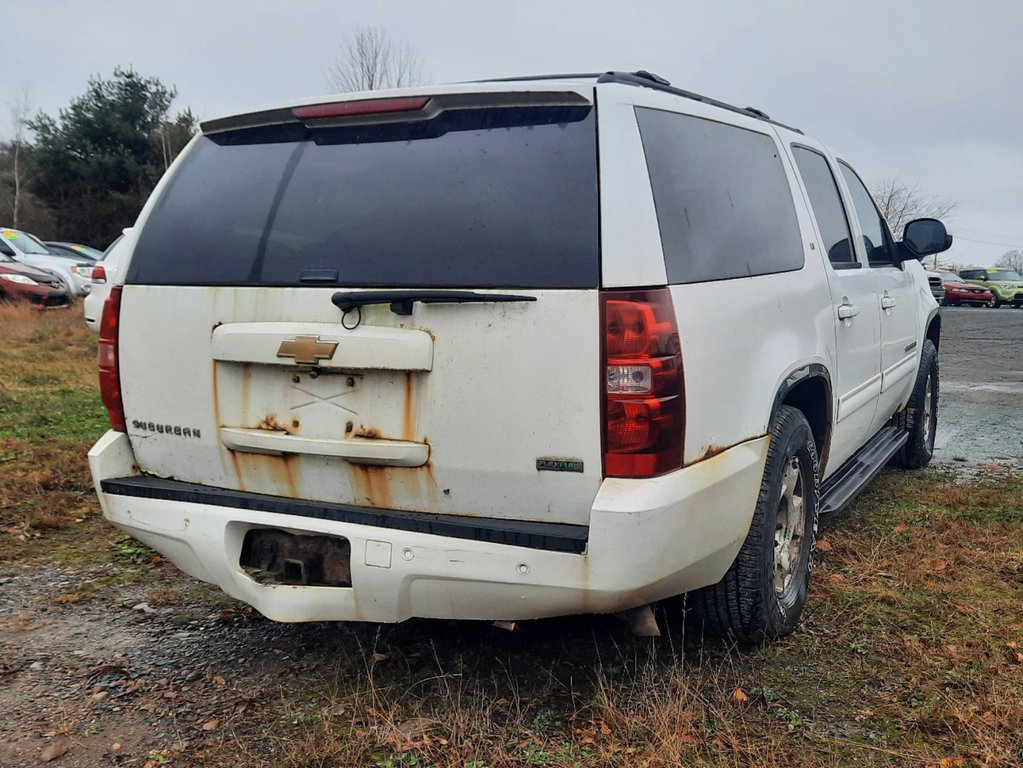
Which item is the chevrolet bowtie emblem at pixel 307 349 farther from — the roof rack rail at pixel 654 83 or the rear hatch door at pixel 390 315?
the roof rack rail at pixel 654 83

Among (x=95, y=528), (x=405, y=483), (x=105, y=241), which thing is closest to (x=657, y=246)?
(x=405, y=483)

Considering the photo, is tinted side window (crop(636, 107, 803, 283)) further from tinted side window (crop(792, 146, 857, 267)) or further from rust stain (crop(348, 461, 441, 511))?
rust stain (crop(348, 461, 441, 511))

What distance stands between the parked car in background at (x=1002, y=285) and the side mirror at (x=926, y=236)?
30.9 m

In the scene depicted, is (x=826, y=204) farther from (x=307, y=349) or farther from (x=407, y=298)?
(x=307, y=349)

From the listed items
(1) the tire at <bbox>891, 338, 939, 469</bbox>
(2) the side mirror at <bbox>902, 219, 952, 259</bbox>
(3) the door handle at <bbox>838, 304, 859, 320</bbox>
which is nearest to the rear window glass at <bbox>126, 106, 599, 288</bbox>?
(3) the door handle at <bbox>838, 304, 859, 320</bbox>

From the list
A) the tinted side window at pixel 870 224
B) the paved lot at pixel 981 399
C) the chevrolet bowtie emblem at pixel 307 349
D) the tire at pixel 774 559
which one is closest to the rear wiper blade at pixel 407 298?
the chevrolet bowtie emblem at pixel 307 349

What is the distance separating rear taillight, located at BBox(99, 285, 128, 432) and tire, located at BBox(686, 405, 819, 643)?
1992 millimetres

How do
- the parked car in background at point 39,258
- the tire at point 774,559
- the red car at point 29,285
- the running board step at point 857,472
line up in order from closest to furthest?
the tire at point 774,559
the running board step at point 857,472
the red car at point 29,285
the parked car in background at point 39,258

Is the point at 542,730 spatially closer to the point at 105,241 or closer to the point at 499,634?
the point at 499,634

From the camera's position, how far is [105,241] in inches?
1216

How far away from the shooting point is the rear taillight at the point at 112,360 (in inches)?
120

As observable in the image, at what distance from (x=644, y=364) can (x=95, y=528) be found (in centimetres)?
347

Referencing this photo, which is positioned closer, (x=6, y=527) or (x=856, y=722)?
(x=856, y=722)

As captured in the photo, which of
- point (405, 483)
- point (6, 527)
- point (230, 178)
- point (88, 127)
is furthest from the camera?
point (88, 127)
